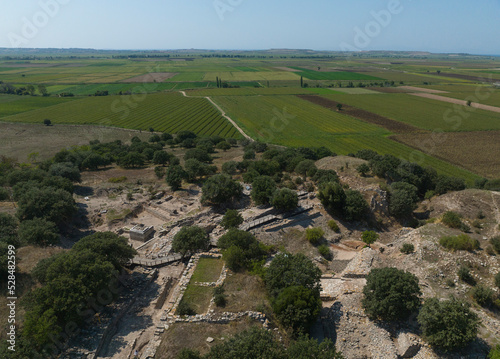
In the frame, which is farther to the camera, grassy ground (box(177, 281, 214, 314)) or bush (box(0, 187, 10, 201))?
bush (box(0, 187, 10, 201))

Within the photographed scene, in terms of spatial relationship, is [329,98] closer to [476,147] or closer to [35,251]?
[476,147]

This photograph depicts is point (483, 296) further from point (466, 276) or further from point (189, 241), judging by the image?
point (189, 241)

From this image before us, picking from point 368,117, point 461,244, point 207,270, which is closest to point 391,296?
point 461,244

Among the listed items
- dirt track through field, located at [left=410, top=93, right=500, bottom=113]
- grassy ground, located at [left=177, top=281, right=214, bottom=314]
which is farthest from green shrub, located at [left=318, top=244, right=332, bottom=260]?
Answer: dirt track through field, located at [left=410, top=93, right=500, bottom=113]

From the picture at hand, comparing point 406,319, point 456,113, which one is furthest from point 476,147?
point 406,319

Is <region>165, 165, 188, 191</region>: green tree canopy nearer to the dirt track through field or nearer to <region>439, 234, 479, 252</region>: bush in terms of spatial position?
<region>439, 234, 479, 252</region>: bush

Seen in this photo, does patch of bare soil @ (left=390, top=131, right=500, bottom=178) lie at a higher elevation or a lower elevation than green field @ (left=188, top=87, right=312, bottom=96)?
lower

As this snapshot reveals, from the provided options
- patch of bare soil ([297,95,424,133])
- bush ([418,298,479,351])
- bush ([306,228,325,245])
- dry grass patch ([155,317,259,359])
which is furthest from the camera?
patch of bare soil ([297,95,424,133])

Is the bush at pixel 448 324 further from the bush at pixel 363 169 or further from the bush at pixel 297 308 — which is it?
the bush at pixel 363 169
